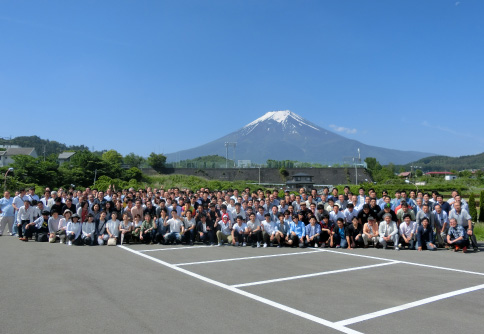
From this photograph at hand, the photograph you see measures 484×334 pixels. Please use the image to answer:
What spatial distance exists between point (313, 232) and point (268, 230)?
128 centimetres

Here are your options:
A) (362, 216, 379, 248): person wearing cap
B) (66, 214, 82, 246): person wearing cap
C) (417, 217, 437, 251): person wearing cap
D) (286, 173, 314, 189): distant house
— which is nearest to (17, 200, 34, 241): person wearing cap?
(66, 214, 82, 246): person wearing cap

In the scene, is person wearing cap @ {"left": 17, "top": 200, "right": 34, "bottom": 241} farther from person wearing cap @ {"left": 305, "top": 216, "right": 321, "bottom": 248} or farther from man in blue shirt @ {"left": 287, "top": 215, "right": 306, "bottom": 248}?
person wearing cap @ {"left": 305, "top": 216, "right": 321, "bottom": 248}

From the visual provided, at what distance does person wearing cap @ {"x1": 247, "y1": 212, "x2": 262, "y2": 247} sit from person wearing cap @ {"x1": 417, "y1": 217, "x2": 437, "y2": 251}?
425cm

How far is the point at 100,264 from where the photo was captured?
26.1 feet

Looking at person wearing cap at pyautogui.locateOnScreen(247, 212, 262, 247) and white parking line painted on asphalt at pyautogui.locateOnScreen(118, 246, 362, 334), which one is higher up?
person wearing cap at pyautogui.locateOnScreen(247, 212, 262, 247)

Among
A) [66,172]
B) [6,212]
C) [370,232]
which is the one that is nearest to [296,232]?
[370,232]

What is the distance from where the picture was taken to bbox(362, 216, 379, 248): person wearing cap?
34.0ft

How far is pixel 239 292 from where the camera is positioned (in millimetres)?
5934

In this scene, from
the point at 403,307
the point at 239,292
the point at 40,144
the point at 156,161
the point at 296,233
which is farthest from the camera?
the point at 40,144

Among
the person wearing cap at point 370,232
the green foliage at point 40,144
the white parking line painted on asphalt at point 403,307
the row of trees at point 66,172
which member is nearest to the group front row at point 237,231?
the person wearing cap at point 370,232

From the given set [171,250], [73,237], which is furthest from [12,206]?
[171,250]

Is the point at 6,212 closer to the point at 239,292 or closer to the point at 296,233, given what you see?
the point at 296,233

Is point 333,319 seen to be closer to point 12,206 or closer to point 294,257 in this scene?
point 294,257

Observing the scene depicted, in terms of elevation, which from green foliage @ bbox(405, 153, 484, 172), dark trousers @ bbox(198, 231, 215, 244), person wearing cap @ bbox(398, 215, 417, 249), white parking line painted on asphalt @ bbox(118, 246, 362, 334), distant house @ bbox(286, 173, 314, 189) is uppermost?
green foliage @ bbox(405, 153, 484, 172)
